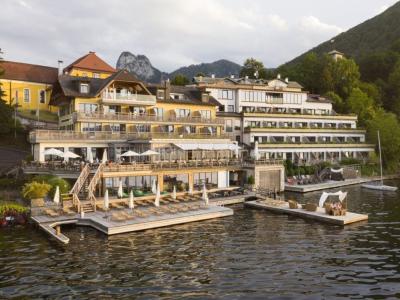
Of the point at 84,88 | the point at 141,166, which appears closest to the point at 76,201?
the point at 141,166

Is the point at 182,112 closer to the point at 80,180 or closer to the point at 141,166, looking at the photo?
the point at 141,166

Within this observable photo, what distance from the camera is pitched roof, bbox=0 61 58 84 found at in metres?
71.5

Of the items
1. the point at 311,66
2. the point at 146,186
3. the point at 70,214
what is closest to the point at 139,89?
the point at 146,186

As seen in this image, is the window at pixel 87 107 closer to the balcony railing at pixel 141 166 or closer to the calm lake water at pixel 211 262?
the balcony railing at pixel 141 166

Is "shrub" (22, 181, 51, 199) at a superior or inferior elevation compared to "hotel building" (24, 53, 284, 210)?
inferior

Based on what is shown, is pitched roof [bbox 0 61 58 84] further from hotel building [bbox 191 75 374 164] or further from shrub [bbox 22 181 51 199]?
shrub [bbox 22 181 51 199]

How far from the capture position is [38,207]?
1346 inches

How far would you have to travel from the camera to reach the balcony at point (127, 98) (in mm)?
51531

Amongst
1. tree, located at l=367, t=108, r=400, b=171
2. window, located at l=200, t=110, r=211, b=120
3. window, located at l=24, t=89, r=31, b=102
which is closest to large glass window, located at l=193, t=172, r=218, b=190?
window, located at l=200, t=110, r=211, b=120

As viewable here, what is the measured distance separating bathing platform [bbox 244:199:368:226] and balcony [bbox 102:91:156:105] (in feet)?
66.8

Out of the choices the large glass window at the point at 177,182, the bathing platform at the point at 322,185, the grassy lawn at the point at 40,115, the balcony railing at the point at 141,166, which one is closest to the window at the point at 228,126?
the bathing platform at the point at 322,185

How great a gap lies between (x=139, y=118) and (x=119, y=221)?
23.5 meters

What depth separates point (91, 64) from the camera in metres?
79.1

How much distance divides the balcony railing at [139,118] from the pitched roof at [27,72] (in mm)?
29151
